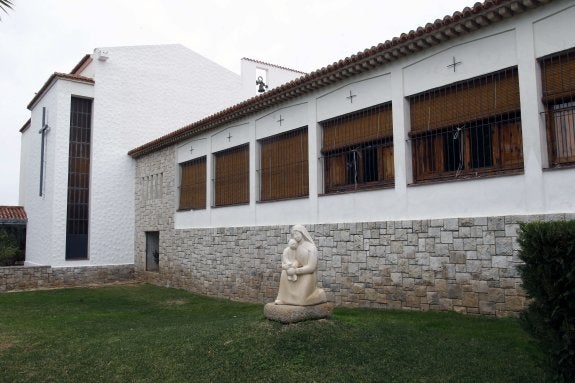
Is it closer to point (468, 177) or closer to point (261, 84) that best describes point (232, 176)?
point (468, 177)

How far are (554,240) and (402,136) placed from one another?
228 inches

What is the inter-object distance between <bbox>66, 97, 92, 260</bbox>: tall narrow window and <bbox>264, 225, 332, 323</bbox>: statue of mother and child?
14.1 meters

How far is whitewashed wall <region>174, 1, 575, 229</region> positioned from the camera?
767 centimetres

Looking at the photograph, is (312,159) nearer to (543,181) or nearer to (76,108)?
(543,181)

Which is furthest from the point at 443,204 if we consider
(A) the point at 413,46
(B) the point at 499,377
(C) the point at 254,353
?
(C) the point at 254,353

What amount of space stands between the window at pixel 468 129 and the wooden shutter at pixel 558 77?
18.3 inches

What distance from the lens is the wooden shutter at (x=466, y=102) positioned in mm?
8266

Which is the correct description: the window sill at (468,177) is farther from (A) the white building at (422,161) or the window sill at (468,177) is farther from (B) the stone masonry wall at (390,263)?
(B) the stone masonry wall at (390,263)

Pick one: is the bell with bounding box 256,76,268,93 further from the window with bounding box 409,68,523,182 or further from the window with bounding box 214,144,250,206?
the window with bounding box 409,68,523,182

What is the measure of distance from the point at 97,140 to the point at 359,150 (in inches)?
500

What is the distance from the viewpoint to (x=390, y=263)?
9.67 metres

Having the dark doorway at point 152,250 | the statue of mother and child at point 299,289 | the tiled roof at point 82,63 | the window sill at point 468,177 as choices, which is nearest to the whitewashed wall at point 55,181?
the tiled roof at point 82,63

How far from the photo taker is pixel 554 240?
13.6ft

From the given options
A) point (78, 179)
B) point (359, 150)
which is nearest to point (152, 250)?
point (78, 179)
